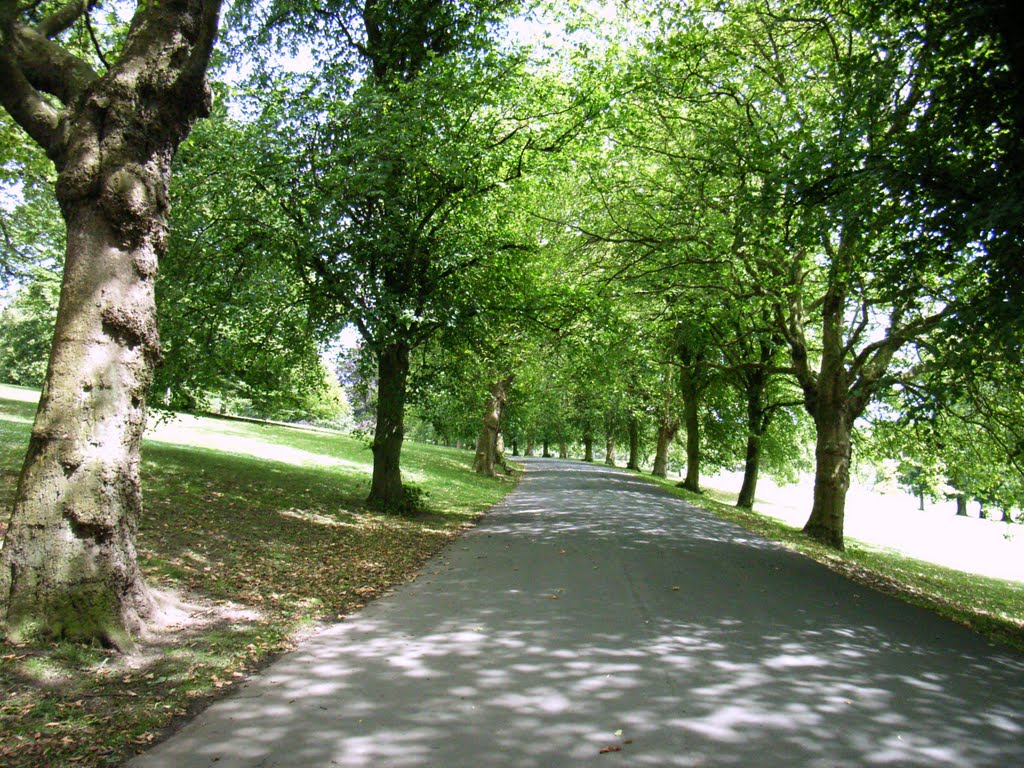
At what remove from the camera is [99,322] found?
524 centimetres

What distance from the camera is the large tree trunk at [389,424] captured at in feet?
44.9

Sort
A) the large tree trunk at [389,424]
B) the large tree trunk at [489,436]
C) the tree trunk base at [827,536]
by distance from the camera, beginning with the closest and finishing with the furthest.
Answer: the large tree trunk at [389,424], the tree trunk base at [827,536], the large tree trunk at [489,436]

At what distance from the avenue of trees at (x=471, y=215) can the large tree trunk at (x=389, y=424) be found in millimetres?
56

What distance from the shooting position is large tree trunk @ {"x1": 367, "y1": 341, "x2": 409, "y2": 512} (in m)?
13.7

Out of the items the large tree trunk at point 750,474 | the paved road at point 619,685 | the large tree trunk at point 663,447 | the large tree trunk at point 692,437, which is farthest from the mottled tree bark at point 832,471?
the large tree trunk at point 663,447

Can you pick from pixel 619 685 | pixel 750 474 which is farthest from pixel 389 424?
pixel 750 474

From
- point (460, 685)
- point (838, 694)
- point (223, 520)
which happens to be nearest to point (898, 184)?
point (838, 694)

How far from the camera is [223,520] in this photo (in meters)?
10.6

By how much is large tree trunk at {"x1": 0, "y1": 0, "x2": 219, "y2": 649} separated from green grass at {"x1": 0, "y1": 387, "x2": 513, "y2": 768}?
17.8 inches

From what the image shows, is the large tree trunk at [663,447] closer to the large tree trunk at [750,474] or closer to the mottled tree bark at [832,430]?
the large tree trunk at [750,474]

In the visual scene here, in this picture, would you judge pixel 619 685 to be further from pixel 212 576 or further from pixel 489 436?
pixel 489 436

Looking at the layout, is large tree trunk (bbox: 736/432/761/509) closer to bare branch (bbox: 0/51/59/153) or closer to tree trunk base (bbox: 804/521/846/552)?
tree trunk base (bbox: 804/521/846/552)

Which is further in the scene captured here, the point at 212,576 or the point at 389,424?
the point at 389,424

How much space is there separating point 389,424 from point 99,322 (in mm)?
8815
